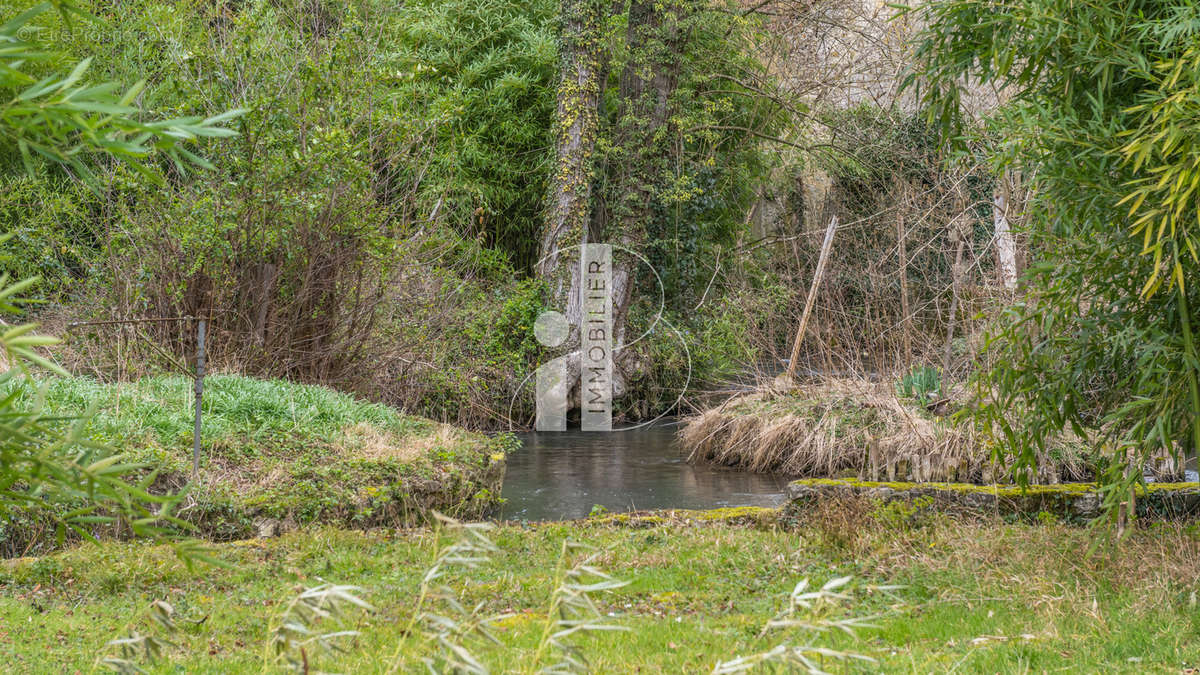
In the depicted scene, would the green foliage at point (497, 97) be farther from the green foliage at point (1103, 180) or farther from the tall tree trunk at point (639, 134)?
the green foliage at point (1103, 180)

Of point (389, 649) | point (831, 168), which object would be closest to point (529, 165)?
point (831, 168)

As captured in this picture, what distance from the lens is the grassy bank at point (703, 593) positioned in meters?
3.98

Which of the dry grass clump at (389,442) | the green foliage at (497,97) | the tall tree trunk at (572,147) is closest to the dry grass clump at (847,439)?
the dry grass clump at (389,442)

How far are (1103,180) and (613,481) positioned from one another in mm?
7133

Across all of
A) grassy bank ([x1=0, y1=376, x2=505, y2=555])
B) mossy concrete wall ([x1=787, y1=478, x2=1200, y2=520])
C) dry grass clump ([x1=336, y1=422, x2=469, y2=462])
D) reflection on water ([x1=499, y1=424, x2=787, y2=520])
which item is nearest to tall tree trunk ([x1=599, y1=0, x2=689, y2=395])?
reflection on water ([x1=499, y1=424, x2=787, y2=520])

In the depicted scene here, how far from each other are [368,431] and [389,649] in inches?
208

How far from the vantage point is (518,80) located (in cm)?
1833

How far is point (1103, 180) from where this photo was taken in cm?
468

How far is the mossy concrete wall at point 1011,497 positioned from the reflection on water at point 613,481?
2.03 m

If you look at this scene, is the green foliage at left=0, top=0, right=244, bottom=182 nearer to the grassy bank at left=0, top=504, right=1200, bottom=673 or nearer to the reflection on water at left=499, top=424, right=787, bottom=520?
the grassy bank at left=0, top=504, right=1200, bottom=673

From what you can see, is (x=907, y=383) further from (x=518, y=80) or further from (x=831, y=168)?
(x=518, y=80)

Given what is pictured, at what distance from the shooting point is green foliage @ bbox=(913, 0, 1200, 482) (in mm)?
4441

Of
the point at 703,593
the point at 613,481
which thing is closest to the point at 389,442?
the point at 613,481

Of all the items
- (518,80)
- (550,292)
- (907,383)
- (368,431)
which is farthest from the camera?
(518,80)
